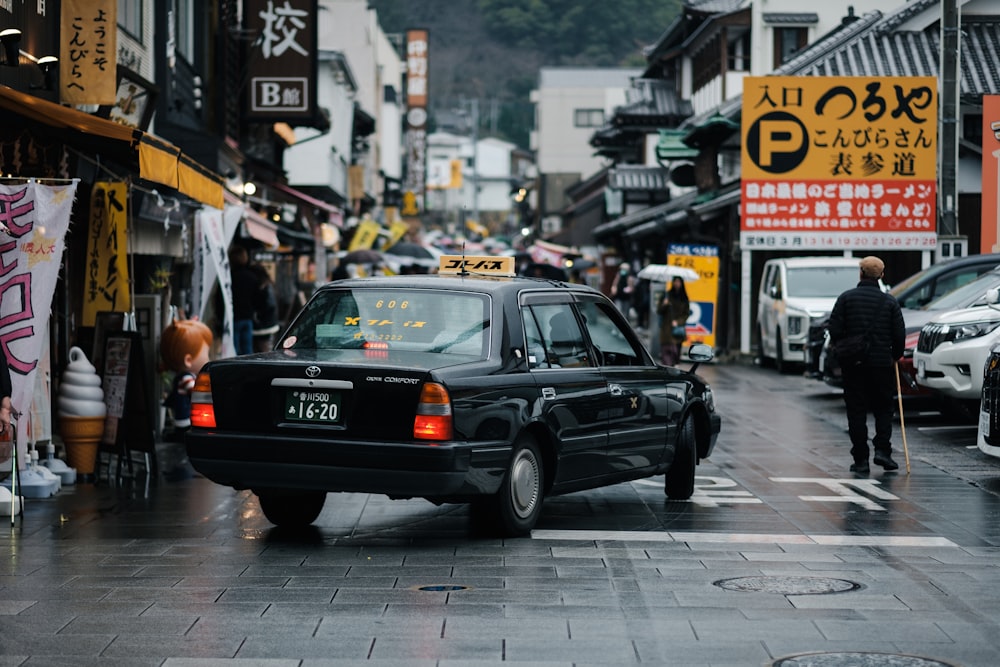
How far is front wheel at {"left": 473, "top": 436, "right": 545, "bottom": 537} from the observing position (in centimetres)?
887

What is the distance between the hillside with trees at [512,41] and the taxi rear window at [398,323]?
10525cm

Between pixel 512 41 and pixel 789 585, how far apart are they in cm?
13291

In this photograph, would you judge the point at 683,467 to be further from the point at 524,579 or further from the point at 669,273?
the point at 669,273

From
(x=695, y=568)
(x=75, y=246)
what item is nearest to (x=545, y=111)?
(x=75, y=246)

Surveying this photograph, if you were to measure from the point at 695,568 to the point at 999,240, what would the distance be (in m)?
18.4

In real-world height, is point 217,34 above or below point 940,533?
above

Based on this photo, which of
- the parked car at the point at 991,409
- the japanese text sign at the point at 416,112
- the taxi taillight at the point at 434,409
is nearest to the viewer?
the taxi taillight at the point at 434,409

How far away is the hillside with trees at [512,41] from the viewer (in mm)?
126062

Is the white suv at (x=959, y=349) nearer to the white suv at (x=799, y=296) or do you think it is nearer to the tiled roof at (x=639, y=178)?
the white suv at (x=799, y=296)

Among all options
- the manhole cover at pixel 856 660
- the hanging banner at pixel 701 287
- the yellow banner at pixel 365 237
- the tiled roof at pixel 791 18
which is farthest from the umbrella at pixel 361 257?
the manhole cover at pixel 856 660

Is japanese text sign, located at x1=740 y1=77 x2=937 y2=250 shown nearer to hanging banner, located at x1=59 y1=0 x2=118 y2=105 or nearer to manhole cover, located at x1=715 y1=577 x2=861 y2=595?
hanging banner, located at x1=59 y1=0 x2=118 y2=105

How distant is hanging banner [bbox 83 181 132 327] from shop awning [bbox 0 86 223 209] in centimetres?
55

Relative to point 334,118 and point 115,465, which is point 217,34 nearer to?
point 115,465

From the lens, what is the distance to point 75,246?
47.7 feet
